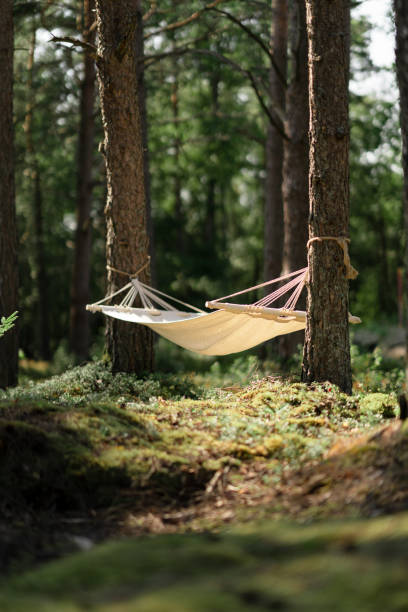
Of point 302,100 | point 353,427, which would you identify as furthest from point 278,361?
point 353,427

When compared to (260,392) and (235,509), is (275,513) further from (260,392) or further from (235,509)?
(260,392)

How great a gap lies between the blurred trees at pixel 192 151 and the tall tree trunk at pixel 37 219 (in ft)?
0.33

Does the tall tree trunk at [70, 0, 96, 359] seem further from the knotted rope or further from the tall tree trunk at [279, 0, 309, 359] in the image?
the knotted rope

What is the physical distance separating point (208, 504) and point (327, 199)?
2517 mm

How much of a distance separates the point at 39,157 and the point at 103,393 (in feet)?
26.6

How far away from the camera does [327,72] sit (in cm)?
446

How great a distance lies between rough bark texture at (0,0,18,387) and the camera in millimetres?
6590

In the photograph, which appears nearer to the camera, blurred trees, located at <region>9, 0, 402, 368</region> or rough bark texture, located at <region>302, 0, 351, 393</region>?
rough bark texture, located at <region>302, 0, 351, 393</region>

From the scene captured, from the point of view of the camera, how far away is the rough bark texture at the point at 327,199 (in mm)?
4352

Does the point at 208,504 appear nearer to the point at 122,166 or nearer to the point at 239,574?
the point at 239,574

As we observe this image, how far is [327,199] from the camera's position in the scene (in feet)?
14.5

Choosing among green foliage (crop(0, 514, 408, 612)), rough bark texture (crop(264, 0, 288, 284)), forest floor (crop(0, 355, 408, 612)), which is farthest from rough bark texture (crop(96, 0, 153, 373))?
rough bark texture (crop(264, 0, 288, 284))

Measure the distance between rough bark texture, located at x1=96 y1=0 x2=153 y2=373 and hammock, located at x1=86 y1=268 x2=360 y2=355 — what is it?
13.9 inches

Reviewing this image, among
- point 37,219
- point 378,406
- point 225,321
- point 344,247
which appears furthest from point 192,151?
point 378,406
